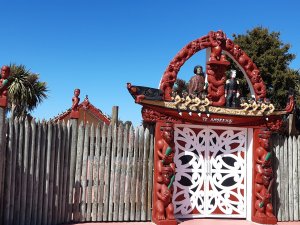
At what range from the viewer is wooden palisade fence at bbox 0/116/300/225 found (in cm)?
→ 686

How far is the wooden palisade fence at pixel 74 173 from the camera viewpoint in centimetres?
686

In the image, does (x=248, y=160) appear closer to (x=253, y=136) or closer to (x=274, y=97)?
(x=253, y=136)

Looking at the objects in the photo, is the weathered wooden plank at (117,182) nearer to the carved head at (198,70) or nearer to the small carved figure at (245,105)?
the carved head at (198,70)

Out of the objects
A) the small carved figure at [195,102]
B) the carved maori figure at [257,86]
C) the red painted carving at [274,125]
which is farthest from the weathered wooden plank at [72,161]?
the red painted carving at [274,125]

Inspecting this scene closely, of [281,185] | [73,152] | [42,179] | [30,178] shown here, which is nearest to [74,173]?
[73,152]

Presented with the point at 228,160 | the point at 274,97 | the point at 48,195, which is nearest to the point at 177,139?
the point at 228,160

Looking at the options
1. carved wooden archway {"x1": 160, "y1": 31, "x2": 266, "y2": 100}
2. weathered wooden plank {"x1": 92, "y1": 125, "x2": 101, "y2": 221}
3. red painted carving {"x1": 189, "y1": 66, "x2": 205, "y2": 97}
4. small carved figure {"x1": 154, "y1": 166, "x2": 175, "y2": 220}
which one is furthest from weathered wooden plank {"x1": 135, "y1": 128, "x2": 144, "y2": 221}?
red painted carving {"x1": 189, "y1": 66, "x2": 205, "y2": 97}

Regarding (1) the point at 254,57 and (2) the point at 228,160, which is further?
(1) the point at 254,57

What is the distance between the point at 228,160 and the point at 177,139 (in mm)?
1415

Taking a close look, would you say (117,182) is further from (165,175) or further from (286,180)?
(286,180)

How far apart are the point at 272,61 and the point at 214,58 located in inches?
514

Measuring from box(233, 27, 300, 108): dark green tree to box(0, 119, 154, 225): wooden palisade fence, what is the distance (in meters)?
12.8

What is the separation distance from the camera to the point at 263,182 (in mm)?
8336

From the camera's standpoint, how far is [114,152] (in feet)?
26.3
